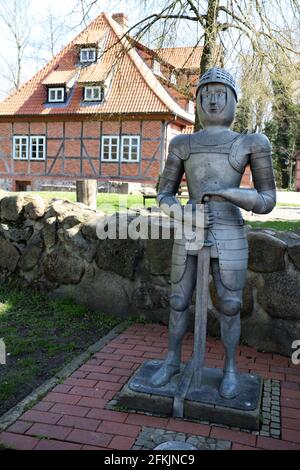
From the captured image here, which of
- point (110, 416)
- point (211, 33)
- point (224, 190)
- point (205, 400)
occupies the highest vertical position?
point (211, 33)

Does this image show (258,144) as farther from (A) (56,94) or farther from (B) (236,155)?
(A) (56,94)

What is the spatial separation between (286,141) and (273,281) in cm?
3513

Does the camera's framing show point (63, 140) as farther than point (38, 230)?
Yes

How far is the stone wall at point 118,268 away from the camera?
3.75 m

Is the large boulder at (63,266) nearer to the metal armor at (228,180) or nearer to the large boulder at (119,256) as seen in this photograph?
the large boulder at (119,256)

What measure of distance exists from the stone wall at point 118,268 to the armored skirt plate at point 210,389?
0.83 metres

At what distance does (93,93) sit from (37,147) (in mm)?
3707

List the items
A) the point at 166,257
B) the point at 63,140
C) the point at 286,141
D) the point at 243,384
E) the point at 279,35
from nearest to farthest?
1. the point at 243,384
2. the point at 166,257
3. the point at 279,35
4. the point at 63,140
5. the point at 286,141

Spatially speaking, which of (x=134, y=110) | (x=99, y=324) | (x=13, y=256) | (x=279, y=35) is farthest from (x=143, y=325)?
(x=134, y=110)

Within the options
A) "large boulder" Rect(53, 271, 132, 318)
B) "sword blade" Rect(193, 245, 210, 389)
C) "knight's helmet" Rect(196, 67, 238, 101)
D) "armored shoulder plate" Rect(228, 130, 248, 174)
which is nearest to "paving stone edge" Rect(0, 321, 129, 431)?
"large boulder" Rect(53, 271, 132, 318)

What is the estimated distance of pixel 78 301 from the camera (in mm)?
4844

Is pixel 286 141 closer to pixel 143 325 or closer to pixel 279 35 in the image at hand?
pixel 279 35

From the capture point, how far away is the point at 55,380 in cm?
321

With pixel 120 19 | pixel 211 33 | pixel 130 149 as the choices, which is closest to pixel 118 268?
pixel 211 33
